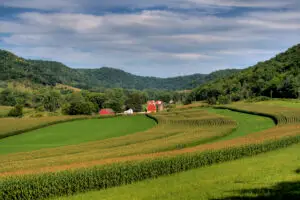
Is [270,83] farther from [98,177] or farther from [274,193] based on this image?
[274,193]

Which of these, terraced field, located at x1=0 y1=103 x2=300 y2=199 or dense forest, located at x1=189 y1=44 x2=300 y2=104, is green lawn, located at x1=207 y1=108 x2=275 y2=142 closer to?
terraced field, located at x1=0 y1=103 x2=300 y2=199

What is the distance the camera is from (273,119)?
6862 centimetres

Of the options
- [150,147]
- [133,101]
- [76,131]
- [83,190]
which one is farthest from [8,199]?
[133,101]

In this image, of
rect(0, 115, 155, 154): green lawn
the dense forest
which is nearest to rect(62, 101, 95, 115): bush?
rect(0, 115, 155, 154): green lawn

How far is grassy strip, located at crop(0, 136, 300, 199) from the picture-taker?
24.0 metres

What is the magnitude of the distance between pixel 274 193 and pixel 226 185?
13.2 feet

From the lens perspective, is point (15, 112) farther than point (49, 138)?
Yes

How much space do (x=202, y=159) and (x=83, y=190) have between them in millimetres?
11642

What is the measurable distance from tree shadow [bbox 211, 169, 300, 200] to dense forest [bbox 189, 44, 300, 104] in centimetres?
11146

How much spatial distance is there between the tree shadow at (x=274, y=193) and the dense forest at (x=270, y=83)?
111 meters

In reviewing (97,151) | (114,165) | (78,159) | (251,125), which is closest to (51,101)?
(251,125)

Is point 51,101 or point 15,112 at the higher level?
point 51,101

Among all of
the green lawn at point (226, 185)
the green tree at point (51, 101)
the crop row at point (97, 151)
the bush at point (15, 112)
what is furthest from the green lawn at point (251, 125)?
the green tree at point (51, 101)

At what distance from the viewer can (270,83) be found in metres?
142
